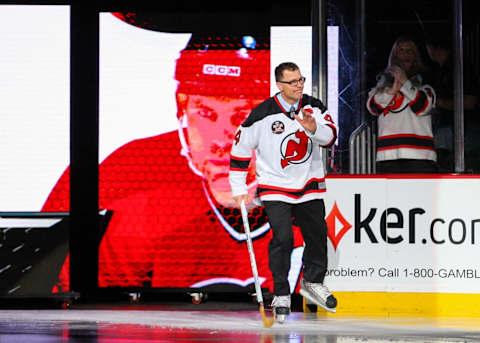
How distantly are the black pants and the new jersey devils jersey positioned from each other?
4.0 inches

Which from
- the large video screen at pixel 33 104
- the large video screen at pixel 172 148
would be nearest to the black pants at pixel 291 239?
the large video screen at pixel 172 148

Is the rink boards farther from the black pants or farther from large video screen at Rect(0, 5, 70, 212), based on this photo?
large video screen at Rect(0, 5, 70, 212)

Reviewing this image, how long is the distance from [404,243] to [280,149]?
1688 mm

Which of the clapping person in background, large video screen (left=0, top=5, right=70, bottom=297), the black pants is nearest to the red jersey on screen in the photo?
large video screen (left=0, top=5, right=70, bottom=297)

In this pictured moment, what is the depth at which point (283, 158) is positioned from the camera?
8.07 m

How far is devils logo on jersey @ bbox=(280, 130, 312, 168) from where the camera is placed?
8.02 meters

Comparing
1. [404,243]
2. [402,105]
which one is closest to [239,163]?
[404,243]

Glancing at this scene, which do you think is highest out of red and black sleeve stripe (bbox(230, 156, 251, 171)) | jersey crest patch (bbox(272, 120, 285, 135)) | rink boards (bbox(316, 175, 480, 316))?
jersey crest patch (bbox(272, 120, 285, 135))

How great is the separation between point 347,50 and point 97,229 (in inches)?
120

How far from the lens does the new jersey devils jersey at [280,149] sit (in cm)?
802

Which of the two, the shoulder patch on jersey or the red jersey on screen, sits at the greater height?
the shoulder patch on jersey

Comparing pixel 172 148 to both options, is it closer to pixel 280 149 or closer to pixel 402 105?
pixel 402 105

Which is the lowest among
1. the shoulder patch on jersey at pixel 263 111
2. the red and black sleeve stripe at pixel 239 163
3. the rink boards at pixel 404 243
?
the rink boards at pixel 404 243

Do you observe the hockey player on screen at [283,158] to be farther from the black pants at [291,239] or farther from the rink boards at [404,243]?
the rink boards at [404,243]
